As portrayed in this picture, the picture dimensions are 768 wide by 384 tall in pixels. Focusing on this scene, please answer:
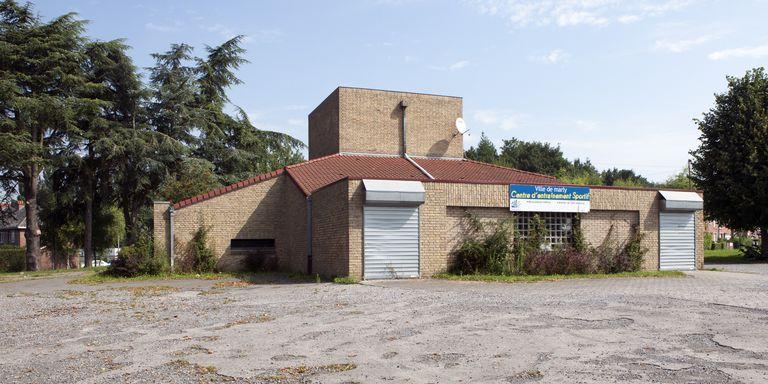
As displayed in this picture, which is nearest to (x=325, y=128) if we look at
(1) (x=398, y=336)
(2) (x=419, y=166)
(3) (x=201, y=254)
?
(2) (x=419, y=166)

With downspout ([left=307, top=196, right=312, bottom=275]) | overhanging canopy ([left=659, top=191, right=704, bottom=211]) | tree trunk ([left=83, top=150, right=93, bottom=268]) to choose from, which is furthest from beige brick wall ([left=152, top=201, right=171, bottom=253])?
overhanging canopy ([left=659, top=191, right=704, bottom=211])

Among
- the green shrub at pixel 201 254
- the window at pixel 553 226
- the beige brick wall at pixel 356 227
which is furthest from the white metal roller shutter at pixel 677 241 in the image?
the green shrub at pixel 201 254

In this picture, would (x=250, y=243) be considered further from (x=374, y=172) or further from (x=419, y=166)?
(x=419, y=166)

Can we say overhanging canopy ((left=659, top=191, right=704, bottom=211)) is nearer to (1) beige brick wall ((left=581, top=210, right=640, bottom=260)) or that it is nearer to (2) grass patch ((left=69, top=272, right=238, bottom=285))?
(1) beige brick wall ((left=581, top=210, right=640, bottom=260))

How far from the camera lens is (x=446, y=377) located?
23.0ft

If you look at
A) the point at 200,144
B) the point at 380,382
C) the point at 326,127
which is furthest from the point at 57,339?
the point at 200,144

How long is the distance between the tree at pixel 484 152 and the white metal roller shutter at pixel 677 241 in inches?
1925

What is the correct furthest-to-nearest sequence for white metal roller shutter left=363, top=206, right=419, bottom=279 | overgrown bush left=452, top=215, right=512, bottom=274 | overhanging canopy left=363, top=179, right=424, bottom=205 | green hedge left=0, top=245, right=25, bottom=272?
green hedge left=0, top=245, right=25, bottom=272
overgrown bush left=452, top=215, right=512, bottom=274
white metal roller shutter left=363, top=206, right=419, bottom=279
overhanging canopy left=363, top=179, right=424, bottom=205

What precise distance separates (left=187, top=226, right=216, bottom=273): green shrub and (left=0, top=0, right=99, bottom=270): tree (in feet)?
40.4

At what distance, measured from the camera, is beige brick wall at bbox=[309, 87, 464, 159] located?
29875mm

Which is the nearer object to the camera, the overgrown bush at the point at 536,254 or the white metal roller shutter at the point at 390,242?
the white metal roller shutter at the point at 390,242

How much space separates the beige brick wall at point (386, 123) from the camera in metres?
29.9

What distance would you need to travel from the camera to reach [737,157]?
109ft

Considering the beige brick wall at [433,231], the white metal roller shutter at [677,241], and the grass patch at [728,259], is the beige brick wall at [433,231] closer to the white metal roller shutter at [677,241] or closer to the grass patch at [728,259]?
the white metal roller shutter at [677,241]
